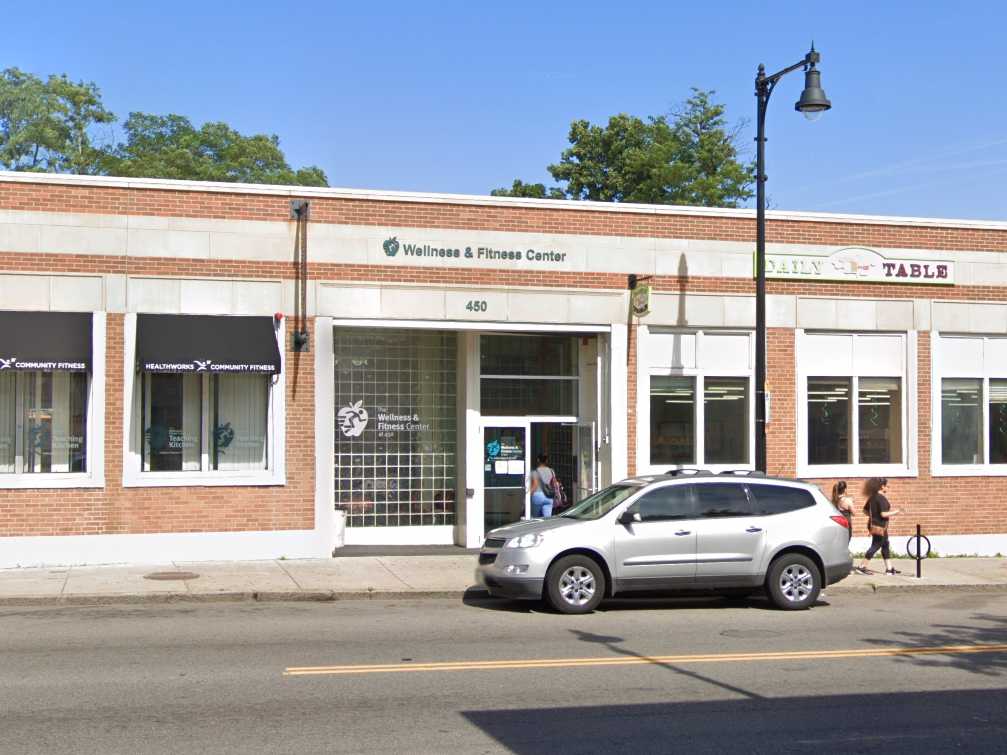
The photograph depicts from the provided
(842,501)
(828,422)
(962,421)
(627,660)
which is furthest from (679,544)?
(962,421)

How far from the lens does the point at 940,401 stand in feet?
67.9

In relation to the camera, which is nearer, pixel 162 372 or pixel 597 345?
pixel 162 372

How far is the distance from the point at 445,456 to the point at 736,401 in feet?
17.3

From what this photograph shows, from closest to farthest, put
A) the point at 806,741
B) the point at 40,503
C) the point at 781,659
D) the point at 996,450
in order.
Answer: the point at 806,741, the point at 781,659, the point at 40,503, the point at 996,450

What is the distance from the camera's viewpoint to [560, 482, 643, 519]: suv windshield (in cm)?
1410

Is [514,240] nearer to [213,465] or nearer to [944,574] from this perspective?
[213,465]

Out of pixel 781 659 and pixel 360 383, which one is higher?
pixel 360 383

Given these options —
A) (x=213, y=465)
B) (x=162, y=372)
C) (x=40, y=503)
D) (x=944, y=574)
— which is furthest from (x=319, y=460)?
(x=944, y=574)

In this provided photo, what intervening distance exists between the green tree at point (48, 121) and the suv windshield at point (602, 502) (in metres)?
44.9

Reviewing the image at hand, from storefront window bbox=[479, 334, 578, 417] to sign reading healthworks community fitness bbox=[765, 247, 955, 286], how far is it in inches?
157

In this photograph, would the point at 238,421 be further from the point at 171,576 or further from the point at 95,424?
the point at 171,576

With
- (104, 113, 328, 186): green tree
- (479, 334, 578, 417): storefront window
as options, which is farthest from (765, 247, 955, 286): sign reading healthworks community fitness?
(104, 113, 328, 186): green tree

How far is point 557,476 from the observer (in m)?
20.2

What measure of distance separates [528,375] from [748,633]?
8384mm
